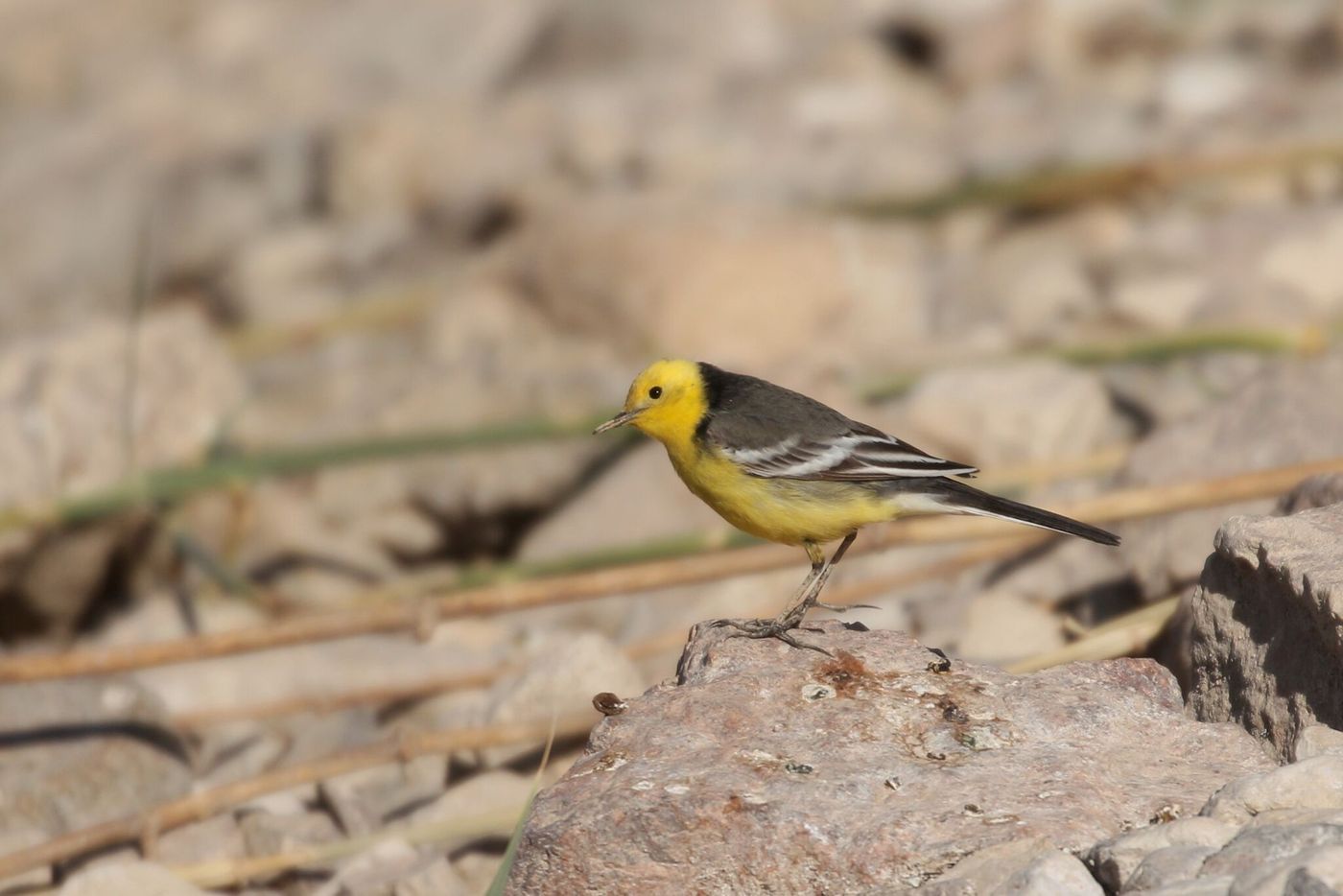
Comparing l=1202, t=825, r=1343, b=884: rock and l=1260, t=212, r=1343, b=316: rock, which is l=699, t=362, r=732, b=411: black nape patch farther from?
l=1260, t=212, r=1343, b=316: rock

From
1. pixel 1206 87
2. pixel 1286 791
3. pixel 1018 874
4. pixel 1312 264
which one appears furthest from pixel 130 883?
pixel 1206 87

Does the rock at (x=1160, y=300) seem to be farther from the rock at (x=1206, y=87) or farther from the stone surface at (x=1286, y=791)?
the stone surface at (x=1286, y=791)

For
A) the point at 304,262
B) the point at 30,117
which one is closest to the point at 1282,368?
the point at 304,262

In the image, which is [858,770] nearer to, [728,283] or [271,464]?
[271,464]

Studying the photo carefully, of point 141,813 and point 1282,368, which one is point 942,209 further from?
point 141,813

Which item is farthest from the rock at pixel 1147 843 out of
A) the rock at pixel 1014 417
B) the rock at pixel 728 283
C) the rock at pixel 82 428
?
the rock at pixel 728 283

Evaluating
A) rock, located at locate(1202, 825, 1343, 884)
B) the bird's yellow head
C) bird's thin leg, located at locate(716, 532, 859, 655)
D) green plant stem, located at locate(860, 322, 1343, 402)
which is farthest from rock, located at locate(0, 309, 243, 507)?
rock, located at locate(1202, 825, 1343, 884)
